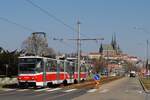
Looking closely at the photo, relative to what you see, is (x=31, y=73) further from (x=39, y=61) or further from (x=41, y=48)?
(x=41, y=48)

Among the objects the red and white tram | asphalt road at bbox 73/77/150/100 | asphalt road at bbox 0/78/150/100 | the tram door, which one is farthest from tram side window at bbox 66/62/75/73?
asphalt road at bbox 0/78/150/100

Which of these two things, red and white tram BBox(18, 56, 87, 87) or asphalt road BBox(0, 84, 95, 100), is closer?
asphalt road BBox(0, 84, 95, 100)

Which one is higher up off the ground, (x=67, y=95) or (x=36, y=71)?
(x=36, y=71)

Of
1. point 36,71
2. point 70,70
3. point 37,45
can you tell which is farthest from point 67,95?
point 37,45

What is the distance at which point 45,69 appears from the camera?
41281mm

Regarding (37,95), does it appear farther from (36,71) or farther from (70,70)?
(70,70)

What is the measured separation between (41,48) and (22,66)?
57.8m

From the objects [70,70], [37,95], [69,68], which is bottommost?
[37,95]

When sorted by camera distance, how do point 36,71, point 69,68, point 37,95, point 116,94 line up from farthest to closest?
point 69,68, point 36,71, point 116,94, point 37,95

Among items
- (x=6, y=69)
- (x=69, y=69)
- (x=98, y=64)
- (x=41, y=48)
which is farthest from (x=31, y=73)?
(x=98, y=64)

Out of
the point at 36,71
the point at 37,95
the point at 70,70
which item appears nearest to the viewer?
the point at 37,95

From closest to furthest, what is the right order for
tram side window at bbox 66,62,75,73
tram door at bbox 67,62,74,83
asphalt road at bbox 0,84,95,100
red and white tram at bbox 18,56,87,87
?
asphalt road at bbox 0,84,95,100 → red and white tram at bbox 18,56,87,87 → tram side window at bbox 66,62,75,73 → tram door at bbox 67,62,74,83

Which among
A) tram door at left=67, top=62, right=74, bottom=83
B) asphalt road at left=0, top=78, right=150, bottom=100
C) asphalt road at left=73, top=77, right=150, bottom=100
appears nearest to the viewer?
asphalt road at left=0, top=78, right=150, bottom=100

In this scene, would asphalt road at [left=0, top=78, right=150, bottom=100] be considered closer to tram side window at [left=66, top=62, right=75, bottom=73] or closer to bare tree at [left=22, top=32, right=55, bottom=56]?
tram side window at [left=66, top=62, right=75, bottom=73]
